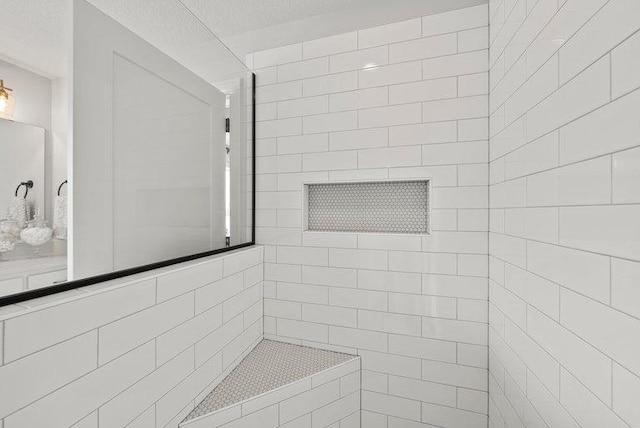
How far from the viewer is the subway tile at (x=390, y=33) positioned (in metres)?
1.39

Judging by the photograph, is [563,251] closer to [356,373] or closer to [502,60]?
[502,60]

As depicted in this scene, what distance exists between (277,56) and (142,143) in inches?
40.6

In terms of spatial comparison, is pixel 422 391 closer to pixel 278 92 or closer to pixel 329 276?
pixel 329 276

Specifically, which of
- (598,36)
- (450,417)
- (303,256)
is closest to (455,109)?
(598,36)

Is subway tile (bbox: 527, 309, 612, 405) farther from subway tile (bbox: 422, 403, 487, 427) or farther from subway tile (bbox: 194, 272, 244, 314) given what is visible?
subway tile (bbox: 194, 272, 244, 314)

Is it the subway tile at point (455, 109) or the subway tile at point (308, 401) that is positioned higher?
the subway tile at point (455, 109)

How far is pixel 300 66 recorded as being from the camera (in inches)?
62.9

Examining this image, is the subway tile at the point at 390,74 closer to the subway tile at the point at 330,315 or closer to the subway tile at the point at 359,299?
the subway tile at the point at 359,299

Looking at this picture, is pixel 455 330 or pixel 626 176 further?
pixel 455 330

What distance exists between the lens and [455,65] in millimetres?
1335

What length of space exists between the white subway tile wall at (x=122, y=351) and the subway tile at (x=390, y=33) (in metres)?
1.34

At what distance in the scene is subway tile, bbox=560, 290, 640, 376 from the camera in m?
0.52

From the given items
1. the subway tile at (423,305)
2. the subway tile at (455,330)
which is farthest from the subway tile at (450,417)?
the subway tile at (423,305)

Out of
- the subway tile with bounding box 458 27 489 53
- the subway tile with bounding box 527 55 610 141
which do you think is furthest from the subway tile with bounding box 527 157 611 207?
the subway tile with bounding box 458 27 489 53
